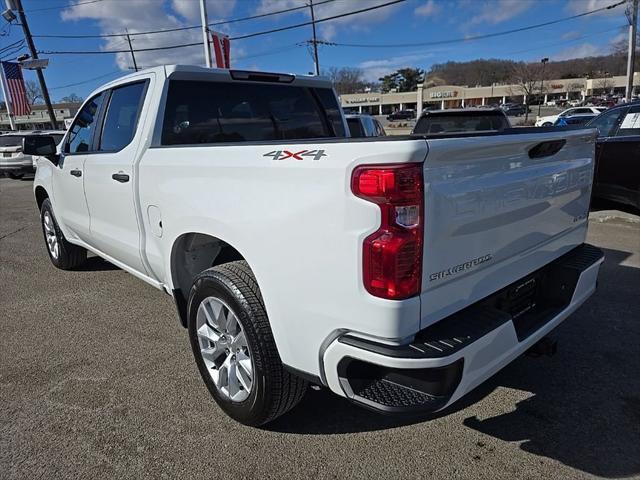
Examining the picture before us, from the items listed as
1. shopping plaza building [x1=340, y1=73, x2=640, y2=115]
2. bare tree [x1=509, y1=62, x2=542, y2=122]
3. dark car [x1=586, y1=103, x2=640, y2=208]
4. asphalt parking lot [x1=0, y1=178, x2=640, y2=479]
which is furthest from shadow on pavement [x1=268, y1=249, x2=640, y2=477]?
shopping plaza building [x1=340, y1=73, x2=640, y2=115]

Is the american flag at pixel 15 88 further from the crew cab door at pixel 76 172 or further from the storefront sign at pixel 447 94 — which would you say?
the storefront sign at pixel 447 94

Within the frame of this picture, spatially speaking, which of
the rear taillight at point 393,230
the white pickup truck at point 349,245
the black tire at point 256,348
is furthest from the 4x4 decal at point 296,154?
the black tire at point 256,348

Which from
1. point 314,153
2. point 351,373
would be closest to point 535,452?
point 351,373

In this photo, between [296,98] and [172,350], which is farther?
[296,98]

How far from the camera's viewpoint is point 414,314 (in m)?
1.87

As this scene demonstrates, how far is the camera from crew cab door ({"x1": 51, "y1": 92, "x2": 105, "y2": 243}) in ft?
13.8

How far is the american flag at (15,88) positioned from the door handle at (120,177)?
26.6 metres

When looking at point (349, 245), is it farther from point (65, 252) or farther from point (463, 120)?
point (463, 120)

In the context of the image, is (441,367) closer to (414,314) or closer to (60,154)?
(414,314)

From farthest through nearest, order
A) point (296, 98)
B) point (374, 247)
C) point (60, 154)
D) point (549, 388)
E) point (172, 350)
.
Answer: point (60, 154), point (296, 98), point (172, 350), point (549, 388), point (374, 247)

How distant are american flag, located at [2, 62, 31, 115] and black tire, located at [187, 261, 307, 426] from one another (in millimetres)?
28127

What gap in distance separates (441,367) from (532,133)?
129 cm

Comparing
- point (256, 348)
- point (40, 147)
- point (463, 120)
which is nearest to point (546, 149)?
point (256, 348)

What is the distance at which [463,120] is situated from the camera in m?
7.74
